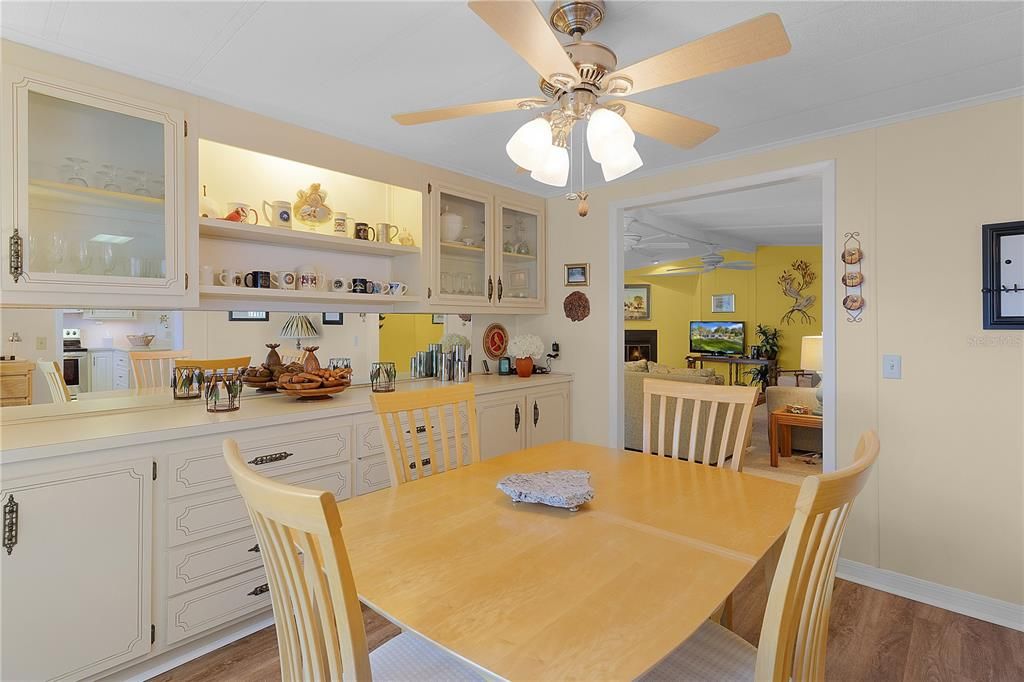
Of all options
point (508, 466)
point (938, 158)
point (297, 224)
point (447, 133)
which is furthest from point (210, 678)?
point (938, 158)

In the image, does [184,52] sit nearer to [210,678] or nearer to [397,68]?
[397,68]

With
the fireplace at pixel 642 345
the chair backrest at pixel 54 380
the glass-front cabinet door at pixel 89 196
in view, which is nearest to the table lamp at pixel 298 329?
the glass-front cabinet door at pixel 89 196

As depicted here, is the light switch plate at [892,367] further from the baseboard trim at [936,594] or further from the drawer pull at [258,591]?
the drawer pull at [258,591]

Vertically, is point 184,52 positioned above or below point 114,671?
above

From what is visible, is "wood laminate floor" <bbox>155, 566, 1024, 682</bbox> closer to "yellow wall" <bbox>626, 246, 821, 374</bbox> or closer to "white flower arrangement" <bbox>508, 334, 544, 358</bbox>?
"white flower arrangement" <bbox>508, 334, 544, 358</bbox>

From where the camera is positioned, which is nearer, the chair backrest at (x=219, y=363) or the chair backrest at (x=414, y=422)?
the chair backrest at (x=414, y=422)

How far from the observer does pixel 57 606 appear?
5.67 ft

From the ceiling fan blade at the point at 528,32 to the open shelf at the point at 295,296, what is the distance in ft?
6.04

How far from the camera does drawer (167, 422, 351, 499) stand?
78.6 inches

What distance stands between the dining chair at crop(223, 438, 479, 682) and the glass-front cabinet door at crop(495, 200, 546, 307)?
9.27 feet

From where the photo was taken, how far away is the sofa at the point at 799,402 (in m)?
4.77

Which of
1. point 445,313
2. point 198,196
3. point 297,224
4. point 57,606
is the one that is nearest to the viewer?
point 57,606

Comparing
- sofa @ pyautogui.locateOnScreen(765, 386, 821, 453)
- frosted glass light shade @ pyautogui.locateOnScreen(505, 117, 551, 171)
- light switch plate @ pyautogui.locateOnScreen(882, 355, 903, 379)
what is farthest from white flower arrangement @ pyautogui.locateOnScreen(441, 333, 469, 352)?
sofa @ pyautogui.locateOnScreen(765, 386, 821, 453)

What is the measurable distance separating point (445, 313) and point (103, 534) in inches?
81.9
